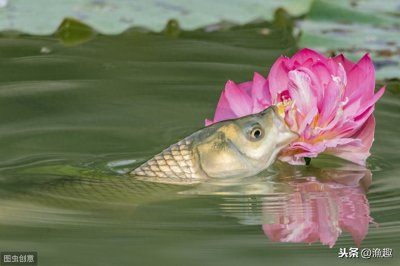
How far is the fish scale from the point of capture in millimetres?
3436

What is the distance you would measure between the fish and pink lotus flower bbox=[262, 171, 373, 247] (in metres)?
0.17

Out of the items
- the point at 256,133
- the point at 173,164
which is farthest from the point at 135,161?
the point at 256,133

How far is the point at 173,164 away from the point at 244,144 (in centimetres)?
24

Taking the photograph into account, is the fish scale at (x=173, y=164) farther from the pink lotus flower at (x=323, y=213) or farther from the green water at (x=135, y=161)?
the pink lotus flower at (x=323, y=213)

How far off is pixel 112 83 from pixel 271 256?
206 centimetres

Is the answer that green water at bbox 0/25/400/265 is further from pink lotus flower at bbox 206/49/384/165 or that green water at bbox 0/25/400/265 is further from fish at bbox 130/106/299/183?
pink lotus flower at bbox 206/49/384/165

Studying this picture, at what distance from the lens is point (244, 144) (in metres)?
3.37

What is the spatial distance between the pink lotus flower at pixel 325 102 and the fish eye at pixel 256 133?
8cm

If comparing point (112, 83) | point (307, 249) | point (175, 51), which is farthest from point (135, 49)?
point (307, 249)

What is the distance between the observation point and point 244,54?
5227 millimetres

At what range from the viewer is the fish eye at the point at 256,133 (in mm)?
3316

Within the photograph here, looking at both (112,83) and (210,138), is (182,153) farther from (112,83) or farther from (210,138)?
(112,83)

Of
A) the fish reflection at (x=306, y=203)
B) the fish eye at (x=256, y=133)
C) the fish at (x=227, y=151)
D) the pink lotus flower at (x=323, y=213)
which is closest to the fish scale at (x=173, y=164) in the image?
the fish at (x=227, y=151)

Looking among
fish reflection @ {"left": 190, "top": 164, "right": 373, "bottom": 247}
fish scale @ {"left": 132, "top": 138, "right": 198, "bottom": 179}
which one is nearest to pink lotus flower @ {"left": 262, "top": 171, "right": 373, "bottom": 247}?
fish reflection @ {"left": 190, "top": 164, "right": 373, "bottom": 247}
